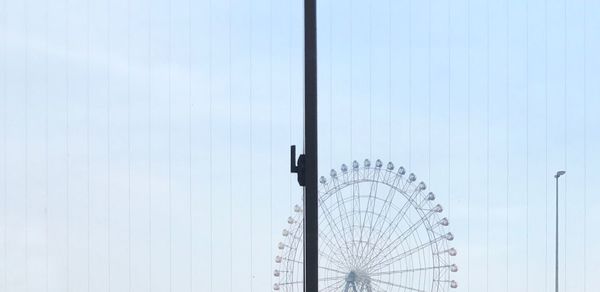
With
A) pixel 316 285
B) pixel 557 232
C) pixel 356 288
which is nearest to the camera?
pixel 316 285

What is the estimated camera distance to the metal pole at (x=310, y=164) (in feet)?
27.9

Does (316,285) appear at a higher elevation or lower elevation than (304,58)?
lower

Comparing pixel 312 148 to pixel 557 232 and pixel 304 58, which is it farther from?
pixel 557 232

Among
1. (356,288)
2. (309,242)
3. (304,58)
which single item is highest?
(304,58)

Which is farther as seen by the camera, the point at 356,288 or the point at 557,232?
the point at 356,288

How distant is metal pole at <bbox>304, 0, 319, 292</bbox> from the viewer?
335 inches

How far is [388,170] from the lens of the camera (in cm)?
3431

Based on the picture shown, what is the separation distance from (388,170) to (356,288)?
130 inches

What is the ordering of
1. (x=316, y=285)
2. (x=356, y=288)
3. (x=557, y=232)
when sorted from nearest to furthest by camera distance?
(x=316, y=285)
(x=557, y=232)
(x=356, y=288)

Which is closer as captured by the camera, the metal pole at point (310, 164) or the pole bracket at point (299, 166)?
the metal pole at point (310, 164)

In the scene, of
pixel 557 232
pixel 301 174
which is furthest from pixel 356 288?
pixel 301 174

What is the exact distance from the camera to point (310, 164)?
8727 millimetres

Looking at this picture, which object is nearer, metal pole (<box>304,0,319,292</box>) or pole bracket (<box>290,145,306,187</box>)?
metal pole (<box>304,0,319,292</box>)

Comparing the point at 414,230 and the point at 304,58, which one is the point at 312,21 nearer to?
the point at 304,58
